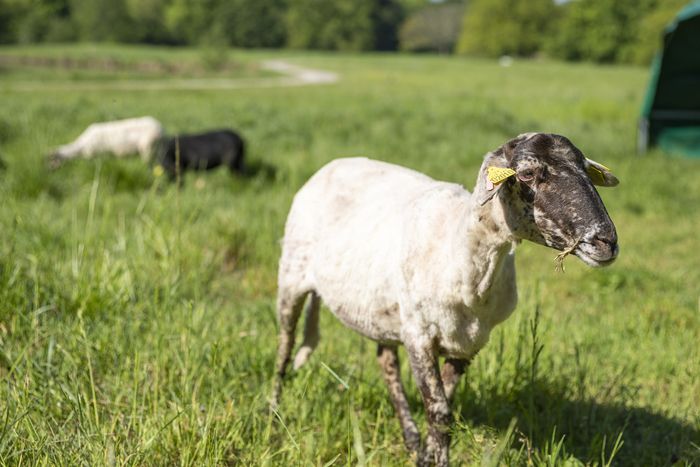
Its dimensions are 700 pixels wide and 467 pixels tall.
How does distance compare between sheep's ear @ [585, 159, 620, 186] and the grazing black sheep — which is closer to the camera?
sheep's ear @ [585, 159, 620, 186]

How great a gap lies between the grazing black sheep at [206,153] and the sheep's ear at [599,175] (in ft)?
24.7

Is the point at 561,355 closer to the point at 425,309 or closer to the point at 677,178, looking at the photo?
the point at 425,309

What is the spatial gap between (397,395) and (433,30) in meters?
114

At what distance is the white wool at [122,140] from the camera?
967 cm

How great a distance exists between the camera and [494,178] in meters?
2.06

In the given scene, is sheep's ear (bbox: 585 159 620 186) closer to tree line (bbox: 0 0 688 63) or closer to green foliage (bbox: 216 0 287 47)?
tree line (bbox: 0 0 688 63)

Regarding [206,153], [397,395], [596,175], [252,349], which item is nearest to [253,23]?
[206,153]

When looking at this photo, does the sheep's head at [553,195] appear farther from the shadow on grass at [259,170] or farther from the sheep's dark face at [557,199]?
the shadow on grass at [259,170]

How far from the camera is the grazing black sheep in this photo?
9.27 metres

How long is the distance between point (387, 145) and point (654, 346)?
727cm

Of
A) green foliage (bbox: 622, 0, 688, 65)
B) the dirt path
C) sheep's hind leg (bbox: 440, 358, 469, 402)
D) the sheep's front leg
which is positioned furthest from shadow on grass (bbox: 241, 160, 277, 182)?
green foliage (bbox: 622, 0, 688, 65)

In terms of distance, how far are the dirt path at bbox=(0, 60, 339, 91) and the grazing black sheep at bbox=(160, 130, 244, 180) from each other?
664 inches

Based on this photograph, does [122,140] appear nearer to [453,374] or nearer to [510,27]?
[453,374]

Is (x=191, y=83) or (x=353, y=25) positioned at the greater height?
(x=353, y=25)
